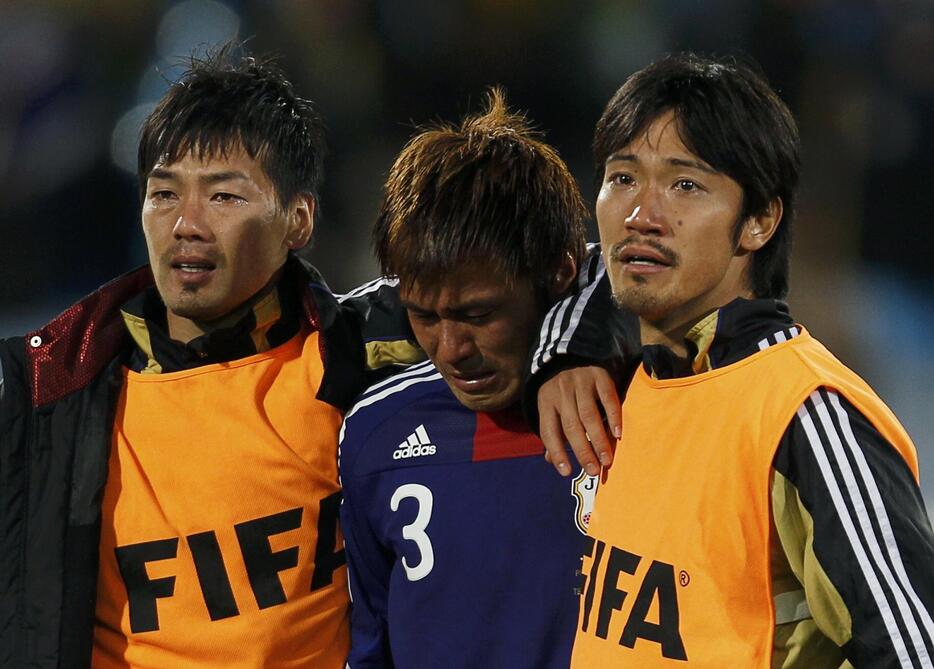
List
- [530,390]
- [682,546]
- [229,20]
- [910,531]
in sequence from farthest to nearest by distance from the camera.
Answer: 1. [229,20]
2. [530,390]
3. [682,546]
4. [910,531]

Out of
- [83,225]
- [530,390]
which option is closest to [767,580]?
[530,390]

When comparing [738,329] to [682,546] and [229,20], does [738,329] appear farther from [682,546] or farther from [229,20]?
[229,20]

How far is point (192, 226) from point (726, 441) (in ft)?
3.60

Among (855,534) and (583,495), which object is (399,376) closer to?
(583,495)

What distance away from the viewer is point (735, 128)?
1647 mm

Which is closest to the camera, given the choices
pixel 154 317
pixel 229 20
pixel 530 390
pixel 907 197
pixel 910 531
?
pixel 910 531

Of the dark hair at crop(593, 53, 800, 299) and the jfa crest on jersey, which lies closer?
the dark hair at crop(593, 53, 800, 299)

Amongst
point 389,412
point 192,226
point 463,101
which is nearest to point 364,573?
point 389,412

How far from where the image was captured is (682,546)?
1521 millimetres

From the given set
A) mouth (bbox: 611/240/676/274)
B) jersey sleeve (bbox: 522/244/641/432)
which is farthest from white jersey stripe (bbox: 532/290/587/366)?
mouth (bbox: 611/240/676/274)

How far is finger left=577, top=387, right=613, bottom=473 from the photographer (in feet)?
5.78

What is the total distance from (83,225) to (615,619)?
3.60 m

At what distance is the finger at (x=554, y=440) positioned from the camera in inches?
69.7

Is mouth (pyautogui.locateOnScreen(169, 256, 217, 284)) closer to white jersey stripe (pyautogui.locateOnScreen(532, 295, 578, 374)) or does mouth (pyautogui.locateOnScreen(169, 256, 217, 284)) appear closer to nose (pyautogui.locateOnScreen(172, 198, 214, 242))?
nose (pyautogui.locateOnScreen(172, 198, 214, 242))
